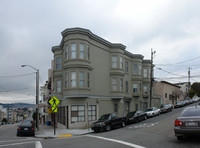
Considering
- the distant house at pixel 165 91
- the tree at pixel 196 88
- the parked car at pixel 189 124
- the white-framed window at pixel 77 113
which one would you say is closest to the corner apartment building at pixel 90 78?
the white-framed window at pixel 77 113

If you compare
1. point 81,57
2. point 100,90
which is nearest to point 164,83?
point 100,90

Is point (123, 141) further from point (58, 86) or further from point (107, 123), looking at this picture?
point (58, 86)

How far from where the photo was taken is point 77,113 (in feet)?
79.8

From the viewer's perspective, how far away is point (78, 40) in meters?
24.9

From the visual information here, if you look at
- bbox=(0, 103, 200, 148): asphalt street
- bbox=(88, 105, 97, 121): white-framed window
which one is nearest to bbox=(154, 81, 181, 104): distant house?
bbox=(88, 105, 97, 121): white-framed window

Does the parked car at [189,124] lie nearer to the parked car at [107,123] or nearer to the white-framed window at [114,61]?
the parked car at [107,123]

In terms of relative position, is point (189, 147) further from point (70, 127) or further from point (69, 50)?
point (69, 50)

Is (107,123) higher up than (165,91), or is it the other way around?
(165,91)

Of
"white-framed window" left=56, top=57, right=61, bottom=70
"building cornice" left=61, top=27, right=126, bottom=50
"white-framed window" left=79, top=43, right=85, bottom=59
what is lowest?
"white-framed window" left=56, top=57, right=61, bottom=70

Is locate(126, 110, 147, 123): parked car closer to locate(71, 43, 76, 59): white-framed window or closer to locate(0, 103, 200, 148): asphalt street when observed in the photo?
locate(0, 103, 200, 148): asphalt street

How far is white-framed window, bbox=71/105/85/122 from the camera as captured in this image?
24.2 m

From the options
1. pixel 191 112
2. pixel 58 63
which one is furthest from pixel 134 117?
pixel 191 112

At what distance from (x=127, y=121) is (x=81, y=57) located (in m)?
8.85

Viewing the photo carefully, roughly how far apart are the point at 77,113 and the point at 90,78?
4405mm
